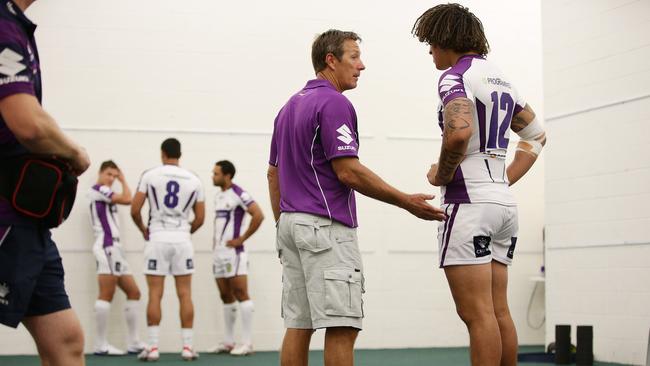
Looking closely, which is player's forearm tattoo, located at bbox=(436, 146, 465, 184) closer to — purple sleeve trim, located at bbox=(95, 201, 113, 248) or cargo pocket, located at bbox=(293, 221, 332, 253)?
cargo pocket, located at bbox=(293, 221, 332, 253)

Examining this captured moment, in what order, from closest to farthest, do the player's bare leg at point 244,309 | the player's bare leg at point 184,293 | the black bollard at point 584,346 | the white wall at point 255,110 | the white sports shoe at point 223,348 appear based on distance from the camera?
the black bollard at point 584,346 < the player's bare leg at point 184,293 < the player's bare leg at point 244,309 < the white sports shoe at point 223,348 < the white wall at point 255,110

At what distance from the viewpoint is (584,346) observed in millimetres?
7703

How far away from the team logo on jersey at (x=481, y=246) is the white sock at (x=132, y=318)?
619cm

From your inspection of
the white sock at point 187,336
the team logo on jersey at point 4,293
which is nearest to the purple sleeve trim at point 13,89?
the team logo on jersey at point 4,293

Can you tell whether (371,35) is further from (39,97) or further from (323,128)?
(39,97)

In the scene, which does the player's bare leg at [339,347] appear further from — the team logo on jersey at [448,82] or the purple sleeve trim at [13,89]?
the purple sleeve trim at [13,89]

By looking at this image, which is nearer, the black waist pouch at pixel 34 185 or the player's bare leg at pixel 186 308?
the black waist pouch at pixel 34 185

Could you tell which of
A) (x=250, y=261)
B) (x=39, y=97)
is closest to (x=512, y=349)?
(x=39, y=97)

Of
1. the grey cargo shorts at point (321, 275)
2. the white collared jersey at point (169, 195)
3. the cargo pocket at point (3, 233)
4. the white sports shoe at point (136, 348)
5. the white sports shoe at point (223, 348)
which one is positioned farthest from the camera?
the white sports shoe at point (223, 348)

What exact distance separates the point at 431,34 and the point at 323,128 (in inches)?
22.9

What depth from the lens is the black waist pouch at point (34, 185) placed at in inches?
106

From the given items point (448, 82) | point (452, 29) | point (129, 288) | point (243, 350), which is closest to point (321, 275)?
point (448, 82)

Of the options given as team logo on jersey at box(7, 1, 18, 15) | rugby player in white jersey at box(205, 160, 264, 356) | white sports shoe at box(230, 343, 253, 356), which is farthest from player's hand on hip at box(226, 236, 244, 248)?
team logo on jersey at box(7, 1, 18, 15)

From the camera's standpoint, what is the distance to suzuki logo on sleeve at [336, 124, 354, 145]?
3732 millimetres
